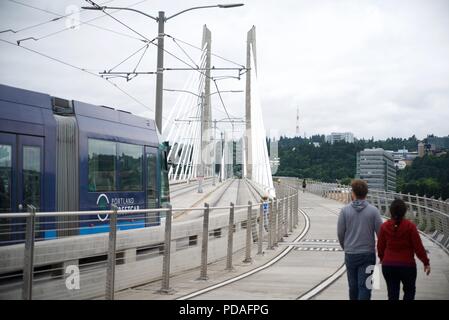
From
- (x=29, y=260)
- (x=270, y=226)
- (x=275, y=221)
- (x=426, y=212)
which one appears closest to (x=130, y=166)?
(x=270, y=226)

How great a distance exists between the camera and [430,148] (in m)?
56.1

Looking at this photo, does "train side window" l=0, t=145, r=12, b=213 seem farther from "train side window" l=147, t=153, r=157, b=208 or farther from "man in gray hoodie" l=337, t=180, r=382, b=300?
"train side window" l=147, t=153, r=157, b=208

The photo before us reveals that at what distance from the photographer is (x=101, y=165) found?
50.2 feet

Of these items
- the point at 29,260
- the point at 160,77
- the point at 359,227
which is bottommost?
the point at 29,260

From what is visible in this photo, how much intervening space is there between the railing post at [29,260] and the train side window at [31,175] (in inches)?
188

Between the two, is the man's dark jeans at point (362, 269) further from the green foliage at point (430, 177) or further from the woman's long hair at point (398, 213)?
the green foliage at point (430, 177)

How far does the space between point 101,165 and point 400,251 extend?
9.42m

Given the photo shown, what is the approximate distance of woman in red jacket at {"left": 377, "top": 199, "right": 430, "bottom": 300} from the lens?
283 inches

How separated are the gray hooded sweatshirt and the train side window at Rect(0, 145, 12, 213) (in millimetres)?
6424

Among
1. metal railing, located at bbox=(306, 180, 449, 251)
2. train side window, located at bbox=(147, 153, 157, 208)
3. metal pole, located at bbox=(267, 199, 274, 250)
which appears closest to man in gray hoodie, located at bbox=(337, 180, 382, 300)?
metal railing, located at bbox=(306, 180, 449, 251)

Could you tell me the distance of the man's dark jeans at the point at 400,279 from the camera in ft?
23.6

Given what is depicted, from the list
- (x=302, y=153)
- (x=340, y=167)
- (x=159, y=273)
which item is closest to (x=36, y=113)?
(x=159, y=273)

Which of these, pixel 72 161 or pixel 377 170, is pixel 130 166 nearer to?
pixel 72 161
